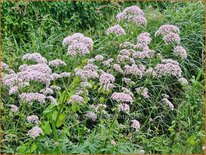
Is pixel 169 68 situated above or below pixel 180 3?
above

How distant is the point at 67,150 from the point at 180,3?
5.15 meters

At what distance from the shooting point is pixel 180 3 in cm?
775

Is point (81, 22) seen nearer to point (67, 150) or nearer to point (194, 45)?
point (194, 45)

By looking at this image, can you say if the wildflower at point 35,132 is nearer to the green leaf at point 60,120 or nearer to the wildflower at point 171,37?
the green leaf at point 60,120

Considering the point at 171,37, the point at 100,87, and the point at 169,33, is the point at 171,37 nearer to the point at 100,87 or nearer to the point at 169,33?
the point at 169,33

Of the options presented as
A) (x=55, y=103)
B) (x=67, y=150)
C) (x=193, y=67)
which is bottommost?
(x=193, y=67)

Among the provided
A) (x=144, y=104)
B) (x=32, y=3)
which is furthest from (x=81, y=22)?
(x=144, y=104)

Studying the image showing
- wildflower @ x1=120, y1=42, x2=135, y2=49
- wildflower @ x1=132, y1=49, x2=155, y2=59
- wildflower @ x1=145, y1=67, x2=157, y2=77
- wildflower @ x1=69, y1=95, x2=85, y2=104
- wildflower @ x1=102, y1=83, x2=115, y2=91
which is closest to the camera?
wildflower @ x1=69, y1=95, x2=85, y2=104

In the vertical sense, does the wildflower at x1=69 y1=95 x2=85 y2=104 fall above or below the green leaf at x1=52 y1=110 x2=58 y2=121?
above

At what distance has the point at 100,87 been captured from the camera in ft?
13.2

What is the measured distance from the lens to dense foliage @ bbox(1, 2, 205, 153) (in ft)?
11.0

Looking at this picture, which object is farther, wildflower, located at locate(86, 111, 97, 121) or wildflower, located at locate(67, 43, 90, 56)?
wildflower, located at locate(86, 111, 97, 121)

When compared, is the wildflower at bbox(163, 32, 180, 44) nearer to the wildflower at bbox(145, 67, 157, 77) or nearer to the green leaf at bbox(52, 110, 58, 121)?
the wildflower at bbox(145, 67, 157, 77)

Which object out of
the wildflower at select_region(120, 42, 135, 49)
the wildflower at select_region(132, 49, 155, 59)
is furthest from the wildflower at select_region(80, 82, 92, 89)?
the wildflower at select_region(120, 42, 135, 49)
